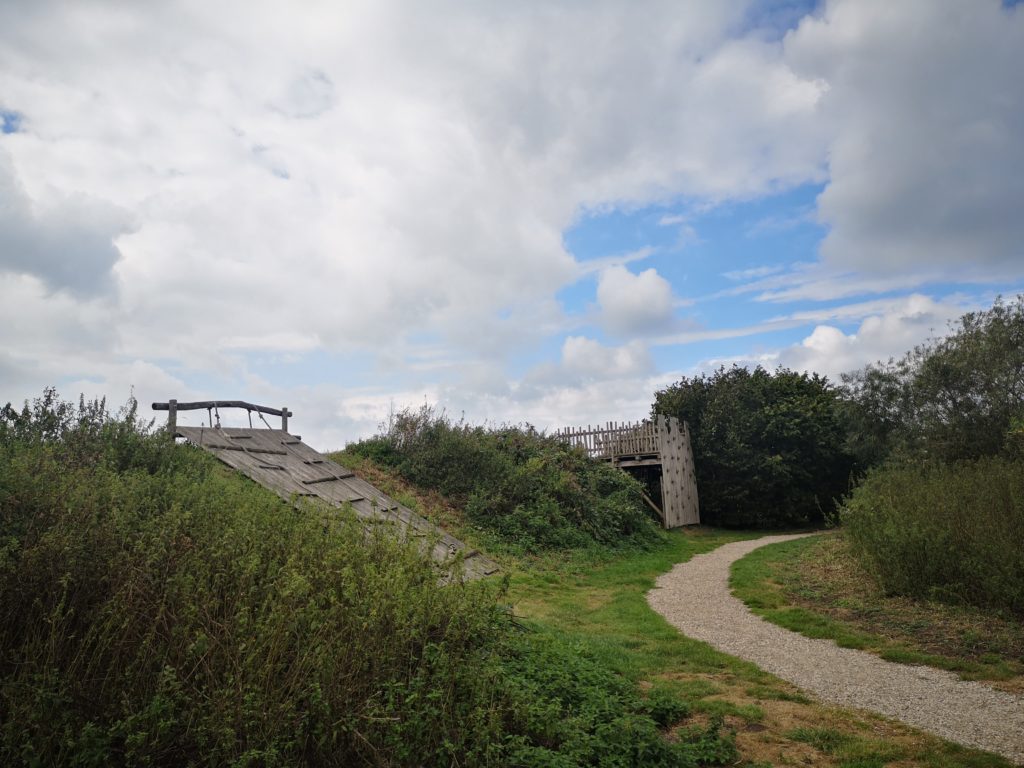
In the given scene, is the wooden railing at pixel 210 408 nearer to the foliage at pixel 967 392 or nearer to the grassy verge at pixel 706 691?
the grassy verge at pixel 706 691

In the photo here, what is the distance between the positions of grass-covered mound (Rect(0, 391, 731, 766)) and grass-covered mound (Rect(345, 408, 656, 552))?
8649 millimetres

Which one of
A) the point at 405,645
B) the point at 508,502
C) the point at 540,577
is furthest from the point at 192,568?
the point at 508,502

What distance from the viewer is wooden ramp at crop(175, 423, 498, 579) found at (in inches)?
484

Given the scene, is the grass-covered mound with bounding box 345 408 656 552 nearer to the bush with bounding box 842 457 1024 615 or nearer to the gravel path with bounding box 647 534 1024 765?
the gravel path with bounding box 647 534 1024 765

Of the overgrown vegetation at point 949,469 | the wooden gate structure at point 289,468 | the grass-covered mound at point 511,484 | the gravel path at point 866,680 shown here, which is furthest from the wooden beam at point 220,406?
the overgrown vegetation at point 949,469

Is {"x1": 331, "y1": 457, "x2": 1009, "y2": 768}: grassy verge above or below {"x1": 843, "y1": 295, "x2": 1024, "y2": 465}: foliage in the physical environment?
below

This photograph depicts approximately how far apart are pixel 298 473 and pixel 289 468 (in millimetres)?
275

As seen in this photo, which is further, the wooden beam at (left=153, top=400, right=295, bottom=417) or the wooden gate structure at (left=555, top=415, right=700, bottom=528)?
the wooden gate structure at (left=555, top=415, right=700, bottom=528)

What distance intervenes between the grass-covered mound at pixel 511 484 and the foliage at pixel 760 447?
6.97m

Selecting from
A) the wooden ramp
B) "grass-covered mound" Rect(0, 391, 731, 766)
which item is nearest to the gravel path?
"grass-covered mound" Rect(0, 391, 731, 766)

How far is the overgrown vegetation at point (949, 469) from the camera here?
28.8 feet

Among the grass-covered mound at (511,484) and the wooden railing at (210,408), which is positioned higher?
the wooden railing at (210,408)

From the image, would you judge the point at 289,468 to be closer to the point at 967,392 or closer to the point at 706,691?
→ the point at 706,691

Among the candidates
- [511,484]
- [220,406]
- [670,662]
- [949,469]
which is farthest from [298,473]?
[949,469]
